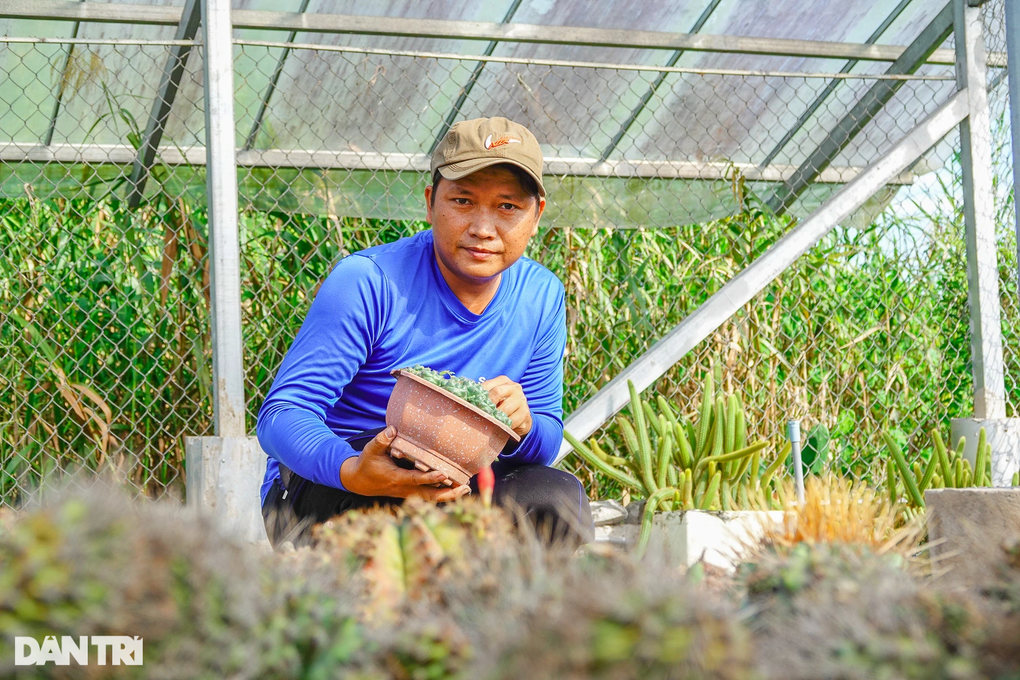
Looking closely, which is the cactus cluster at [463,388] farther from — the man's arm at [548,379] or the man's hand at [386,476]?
the man's arm at [548,379]

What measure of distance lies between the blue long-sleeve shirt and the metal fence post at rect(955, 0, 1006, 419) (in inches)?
76.4

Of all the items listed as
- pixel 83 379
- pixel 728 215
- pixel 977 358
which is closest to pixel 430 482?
pixel 977 358

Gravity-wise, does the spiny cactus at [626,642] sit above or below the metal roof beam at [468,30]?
below

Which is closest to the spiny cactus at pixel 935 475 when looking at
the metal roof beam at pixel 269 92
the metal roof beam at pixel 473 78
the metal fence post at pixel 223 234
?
the metal fence post at pixel 223 234

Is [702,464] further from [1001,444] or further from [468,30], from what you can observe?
[468,30]

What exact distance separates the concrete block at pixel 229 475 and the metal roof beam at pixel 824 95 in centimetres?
296

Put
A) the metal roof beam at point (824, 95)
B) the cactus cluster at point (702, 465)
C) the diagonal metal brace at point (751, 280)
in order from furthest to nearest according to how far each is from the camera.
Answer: the metal roof beam at point (824, 95), the diagonal metal brace at point (751, 280), the cactus cluster at point (702, 465)

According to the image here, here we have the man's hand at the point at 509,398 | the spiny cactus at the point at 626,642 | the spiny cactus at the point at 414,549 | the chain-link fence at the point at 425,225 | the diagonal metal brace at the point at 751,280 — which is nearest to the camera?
the spiny cactus at the point at 626,642

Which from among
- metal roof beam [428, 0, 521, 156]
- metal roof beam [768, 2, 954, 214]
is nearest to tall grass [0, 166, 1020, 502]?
metal roof beam [768, 2, 954, 214]

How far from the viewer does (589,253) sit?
13.9ft

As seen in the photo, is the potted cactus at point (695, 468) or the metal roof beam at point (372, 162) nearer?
the potted cactus at point (695, 468)

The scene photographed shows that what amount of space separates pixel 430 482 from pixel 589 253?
285 cm

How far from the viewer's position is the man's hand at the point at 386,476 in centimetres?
151

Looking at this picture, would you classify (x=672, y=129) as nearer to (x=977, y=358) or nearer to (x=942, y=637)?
(x=977, y=358)
